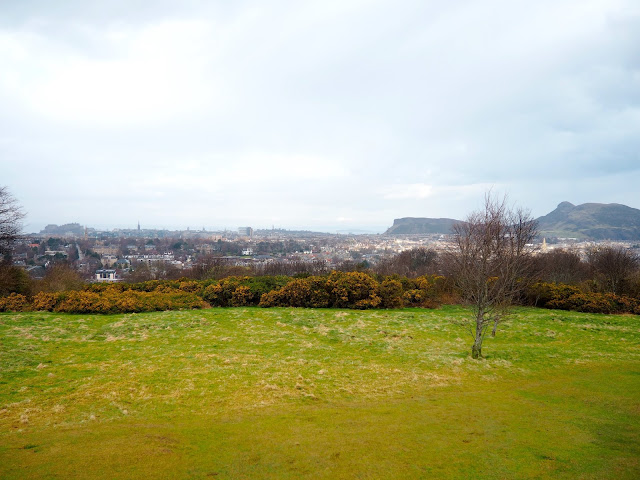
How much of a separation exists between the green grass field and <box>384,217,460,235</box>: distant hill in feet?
440

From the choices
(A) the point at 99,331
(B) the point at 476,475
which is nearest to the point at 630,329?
(B) the point at 476,475

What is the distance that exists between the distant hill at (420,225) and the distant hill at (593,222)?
3602cm

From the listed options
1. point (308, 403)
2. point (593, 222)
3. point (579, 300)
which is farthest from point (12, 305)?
point (593, 222)

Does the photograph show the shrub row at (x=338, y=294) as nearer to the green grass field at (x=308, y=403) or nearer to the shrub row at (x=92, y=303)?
the green grass field at (x=308, y=403)

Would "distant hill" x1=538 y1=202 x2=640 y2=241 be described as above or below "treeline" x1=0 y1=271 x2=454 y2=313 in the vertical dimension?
above

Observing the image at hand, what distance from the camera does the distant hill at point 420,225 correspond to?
14488 cm

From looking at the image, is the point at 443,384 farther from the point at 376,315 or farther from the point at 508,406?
the point at 376,315

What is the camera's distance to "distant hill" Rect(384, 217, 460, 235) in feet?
475

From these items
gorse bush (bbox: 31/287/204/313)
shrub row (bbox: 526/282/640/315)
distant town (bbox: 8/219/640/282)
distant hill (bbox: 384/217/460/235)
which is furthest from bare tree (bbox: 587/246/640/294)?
distant hill (bbox: 384/217/460/235)

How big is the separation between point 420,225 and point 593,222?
66.9 meters

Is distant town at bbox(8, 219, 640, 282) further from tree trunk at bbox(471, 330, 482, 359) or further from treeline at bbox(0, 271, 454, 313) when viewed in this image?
tree trunk at bbox(471, 330, 482, 359)

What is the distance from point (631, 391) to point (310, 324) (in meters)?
10.0

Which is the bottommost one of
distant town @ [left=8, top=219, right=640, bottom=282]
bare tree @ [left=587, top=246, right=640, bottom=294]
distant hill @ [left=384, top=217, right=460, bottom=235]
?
distant town @ [left=8, top=219, right=640, bottom=282]

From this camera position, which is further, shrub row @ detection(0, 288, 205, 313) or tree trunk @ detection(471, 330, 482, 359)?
shrub row @ detection(0, 288, 205, 313)
